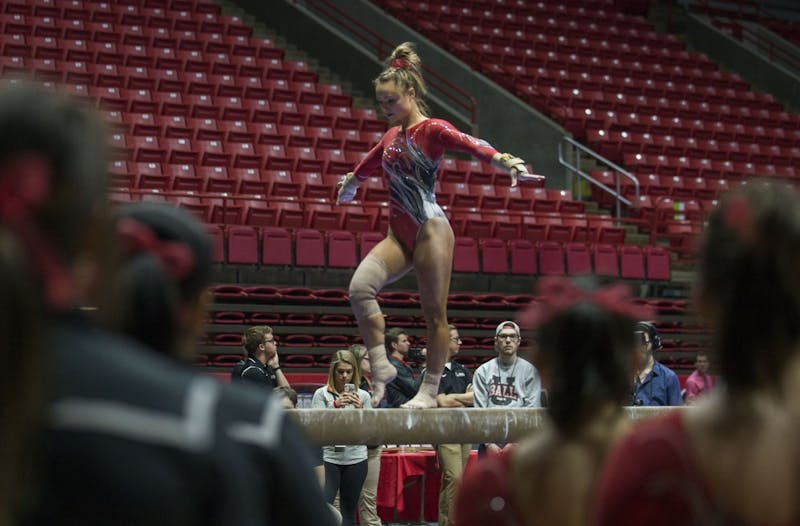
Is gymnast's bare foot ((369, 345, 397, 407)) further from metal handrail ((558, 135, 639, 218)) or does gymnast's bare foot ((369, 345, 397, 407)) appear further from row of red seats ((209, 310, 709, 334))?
metal handrail ((558, 135, 639, 218))

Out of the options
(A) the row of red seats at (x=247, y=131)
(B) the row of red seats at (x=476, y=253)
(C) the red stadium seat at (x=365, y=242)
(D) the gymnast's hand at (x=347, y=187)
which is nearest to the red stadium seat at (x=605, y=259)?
(B) the row of red seats at (x=476, y=253)

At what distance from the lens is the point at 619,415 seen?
2.15m

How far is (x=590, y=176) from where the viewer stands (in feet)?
59.6

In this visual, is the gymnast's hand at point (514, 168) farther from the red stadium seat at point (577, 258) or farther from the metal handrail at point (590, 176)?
the metal handrail at point (590, 176)

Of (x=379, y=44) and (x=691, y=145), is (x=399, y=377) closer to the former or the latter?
(x=379, y=44)

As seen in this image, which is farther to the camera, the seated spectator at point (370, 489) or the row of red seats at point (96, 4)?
the row of red seats at point (96, 4)

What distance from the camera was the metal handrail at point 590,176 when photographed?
667 inches

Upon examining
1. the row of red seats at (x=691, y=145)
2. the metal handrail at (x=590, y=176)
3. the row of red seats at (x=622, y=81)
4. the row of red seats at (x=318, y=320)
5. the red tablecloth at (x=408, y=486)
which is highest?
the row of red seats at (x=622, y=81)

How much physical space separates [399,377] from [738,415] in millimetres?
6501

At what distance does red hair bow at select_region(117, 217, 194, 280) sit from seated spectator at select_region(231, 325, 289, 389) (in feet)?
20.6

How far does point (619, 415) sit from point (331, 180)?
1366cm

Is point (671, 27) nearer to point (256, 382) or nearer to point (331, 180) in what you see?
point (331, 180)

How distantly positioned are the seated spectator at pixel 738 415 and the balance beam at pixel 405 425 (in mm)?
3828

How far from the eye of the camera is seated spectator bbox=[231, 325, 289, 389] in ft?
26.7
